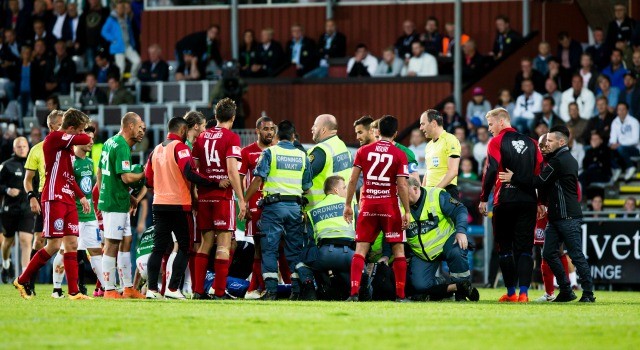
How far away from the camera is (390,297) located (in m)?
14.8

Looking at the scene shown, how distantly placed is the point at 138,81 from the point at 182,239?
1330cm

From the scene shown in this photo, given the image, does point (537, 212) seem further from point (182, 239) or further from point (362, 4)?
point (362, 4)

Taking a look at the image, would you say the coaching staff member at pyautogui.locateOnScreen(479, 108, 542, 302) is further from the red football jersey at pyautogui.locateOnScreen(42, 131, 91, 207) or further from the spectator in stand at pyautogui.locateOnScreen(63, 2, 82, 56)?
the spectator in stand at pyautogui.locateOnScreen(63, 2, 82, 56)

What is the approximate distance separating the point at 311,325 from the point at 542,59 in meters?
16.0

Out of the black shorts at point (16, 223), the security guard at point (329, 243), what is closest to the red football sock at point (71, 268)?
the security guard at point (329, 243)

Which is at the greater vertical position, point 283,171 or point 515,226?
point 283,171

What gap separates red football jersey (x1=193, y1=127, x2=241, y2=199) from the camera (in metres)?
14.4

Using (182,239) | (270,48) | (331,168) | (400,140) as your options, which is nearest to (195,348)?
(182,239)

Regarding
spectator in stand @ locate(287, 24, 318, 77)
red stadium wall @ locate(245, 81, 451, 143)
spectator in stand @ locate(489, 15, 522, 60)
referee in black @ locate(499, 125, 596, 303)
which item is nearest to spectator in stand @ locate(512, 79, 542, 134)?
spectator in stand @ locate(489, 15, 522, 60)

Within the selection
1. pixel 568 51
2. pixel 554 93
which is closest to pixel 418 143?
pixel 554 93

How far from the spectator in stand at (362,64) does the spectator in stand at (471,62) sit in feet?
6.62

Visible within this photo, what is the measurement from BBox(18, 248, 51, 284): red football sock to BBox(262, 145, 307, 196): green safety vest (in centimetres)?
268

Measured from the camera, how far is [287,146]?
14891mm

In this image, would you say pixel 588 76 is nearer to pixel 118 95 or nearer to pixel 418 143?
pixel 418 143
